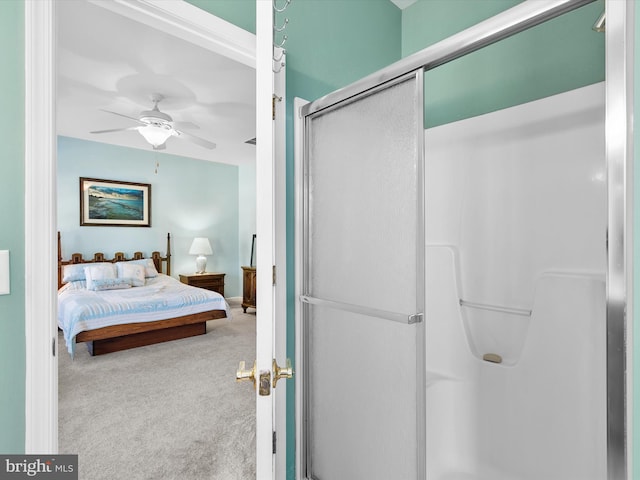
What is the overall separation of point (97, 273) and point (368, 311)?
433 centimetres

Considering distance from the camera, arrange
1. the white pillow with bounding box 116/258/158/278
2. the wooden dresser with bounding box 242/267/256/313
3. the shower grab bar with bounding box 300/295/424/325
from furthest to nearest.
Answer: the wooden dresser with bounding box 242/267/256/313
the white pillow with bounding box 116/258/158/278
the shower grab bar with bounding box 300/295/424/325

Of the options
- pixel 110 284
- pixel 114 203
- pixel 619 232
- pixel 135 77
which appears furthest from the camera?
pixel 114 203

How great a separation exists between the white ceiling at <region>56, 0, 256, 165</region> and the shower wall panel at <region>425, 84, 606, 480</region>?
76.3 inches

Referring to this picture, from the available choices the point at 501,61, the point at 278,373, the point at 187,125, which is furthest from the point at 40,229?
the point at 187,125

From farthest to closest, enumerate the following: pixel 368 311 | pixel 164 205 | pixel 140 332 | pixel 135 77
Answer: pixel 164 205, pixel 140 332, pixel 135 77, pixel 368 311

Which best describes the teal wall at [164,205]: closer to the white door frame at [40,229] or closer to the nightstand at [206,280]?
the nightstand at [206,280]

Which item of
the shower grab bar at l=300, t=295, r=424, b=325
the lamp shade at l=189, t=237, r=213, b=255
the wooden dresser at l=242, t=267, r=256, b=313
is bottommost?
the wooden dresser at l=242, t=267, r=256, b=313

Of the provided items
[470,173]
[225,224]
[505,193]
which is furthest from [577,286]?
[225,224]

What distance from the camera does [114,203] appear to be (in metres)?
5.05

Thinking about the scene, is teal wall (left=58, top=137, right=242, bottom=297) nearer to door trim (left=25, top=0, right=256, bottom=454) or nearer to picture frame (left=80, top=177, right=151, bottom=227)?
picture frame (left=80, top=177, right=151, bottom=227)

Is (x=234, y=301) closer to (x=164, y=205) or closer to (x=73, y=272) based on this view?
(x=164, y=205)

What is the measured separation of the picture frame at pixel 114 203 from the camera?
482cm

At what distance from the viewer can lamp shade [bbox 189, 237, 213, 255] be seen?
18.4 ft

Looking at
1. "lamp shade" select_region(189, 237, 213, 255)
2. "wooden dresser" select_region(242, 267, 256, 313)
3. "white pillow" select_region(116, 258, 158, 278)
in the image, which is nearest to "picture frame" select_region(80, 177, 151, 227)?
"white pillow" select_region(116, 258, 158, 278)
